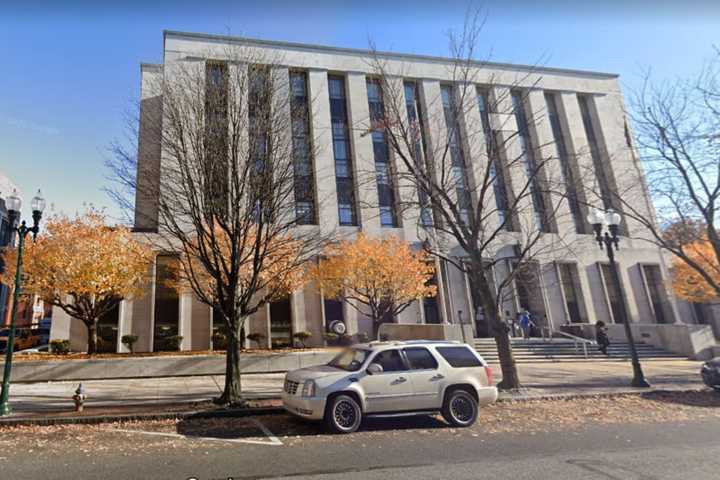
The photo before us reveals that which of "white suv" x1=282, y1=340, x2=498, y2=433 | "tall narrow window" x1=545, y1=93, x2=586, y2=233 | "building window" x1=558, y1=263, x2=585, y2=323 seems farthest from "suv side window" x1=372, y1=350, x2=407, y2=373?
"tall narrow window" x1=545, y1=93, x2=586, y2=233

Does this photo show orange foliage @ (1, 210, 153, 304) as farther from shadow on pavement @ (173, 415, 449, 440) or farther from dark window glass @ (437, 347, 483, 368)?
dark window glass @ (437, 347, 483, 368)

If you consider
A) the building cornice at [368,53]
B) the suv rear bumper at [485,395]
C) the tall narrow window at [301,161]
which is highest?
the building cornice at [368,53]

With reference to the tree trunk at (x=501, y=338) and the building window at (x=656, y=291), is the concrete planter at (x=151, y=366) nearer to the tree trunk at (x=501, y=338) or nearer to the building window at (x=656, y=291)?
the tree trunk at (x=501, y=338)

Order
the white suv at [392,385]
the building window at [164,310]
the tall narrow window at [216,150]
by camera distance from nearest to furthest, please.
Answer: the white suv at [392,385] < the tall narrow window at [216,150] < the building window at [164,310]

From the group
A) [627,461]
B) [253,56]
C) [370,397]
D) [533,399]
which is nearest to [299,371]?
[370,397]

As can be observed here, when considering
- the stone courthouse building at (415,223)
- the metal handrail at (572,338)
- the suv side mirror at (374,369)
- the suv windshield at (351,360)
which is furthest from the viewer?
the stone courthouse building at (415,223)

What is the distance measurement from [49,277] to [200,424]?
13562 millimetres

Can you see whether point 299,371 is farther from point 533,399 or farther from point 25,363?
point 25,363

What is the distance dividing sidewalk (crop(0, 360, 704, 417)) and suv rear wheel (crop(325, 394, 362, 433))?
10.9ft

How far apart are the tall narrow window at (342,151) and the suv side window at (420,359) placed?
20.0 meters

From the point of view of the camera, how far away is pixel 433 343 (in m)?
8.98

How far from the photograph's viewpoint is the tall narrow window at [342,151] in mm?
29234

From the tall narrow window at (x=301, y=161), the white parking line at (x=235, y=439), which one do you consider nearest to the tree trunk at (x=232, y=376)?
the white parking line at (x=235, y=439)

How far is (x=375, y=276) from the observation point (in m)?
21.9
